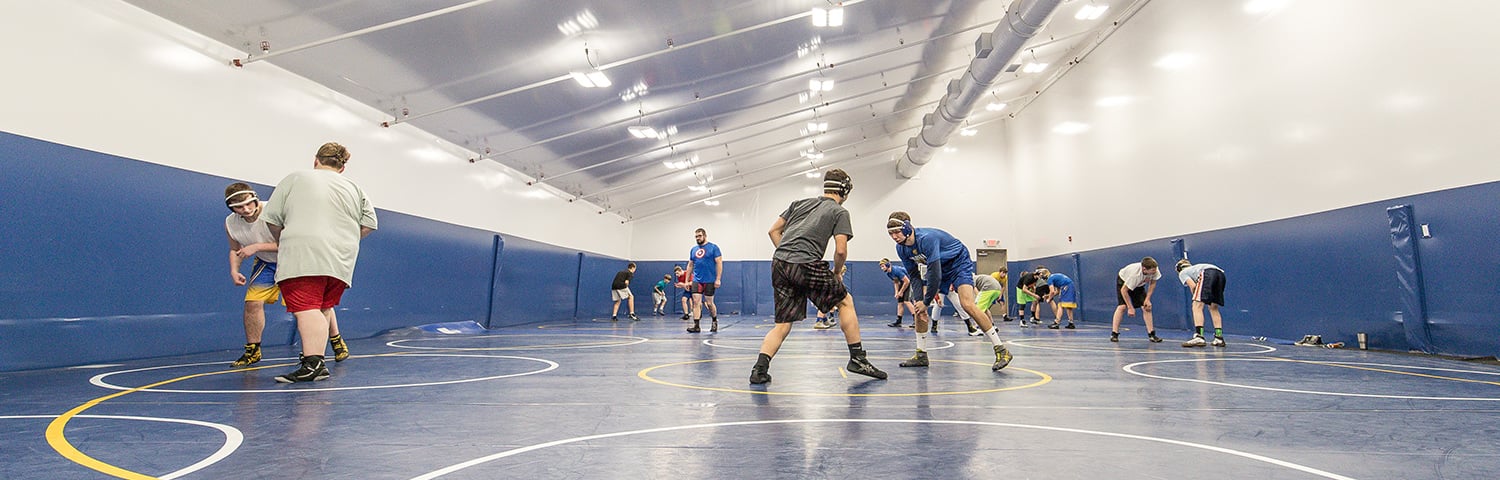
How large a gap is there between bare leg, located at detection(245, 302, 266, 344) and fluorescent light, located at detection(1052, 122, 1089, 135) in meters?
16.6

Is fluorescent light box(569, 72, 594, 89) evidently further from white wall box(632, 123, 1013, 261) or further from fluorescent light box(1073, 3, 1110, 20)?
white wall box(632, 123, 1013, 261)

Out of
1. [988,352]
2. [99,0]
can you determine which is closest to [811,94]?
[988,352]

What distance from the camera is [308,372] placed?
3.99 m

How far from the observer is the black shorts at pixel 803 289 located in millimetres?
4273

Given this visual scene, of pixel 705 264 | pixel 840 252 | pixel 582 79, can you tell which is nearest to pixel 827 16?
pixel 582 79

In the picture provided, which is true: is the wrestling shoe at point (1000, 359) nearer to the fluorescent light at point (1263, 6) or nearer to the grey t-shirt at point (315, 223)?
the grey t-shirt at point (315, 223)

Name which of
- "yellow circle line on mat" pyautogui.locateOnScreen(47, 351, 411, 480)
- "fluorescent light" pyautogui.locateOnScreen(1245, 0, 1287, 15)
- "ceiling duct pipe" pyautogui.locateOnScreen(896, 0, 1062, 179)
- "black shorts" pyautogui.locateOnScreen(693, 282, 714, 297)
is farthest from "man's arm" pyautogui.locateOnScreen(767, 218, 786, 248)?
"fluorescent light" pyautogui.locateOnScreen(1245, 0, 1287, 15)

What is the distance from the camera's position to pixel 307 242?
3914mm

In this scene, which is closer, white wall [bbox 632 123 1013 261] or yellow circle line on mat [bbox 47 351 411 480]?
yellow circle line on mat [bbox 47 351 411 480]

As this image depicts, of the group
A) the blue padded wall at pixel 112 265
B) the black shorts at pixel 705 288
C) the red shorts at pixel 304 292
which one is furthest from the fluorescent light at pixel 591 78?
the red shorts at pixel 304 292

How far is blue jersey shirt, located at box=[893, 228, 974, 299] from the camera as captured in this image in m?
5.44

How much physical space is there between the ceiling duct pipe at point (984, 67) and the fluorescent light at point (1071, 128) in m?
3.18

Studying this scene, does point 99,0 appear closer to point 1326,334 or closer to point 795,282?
point 795,282

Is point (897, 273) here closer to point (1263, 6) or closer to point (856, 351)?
point (1263, 6)
